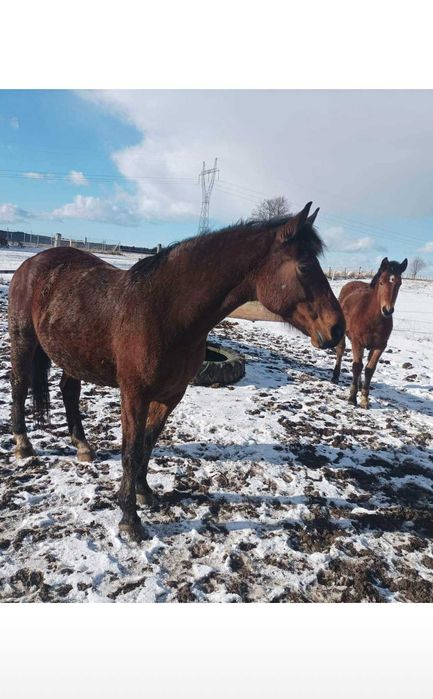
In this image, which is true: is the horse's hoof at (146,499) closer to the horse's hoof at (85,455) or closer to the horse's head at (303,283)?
the horse's hoof at (85,455)

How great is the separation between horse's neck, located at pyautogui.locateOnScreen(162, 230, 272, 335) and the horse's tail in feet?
6.78

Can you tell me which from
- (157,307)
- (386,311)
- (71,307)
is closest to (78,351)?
(71,307)

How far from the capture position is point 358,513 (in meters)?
3.37

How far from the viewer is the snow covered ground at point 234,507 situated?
247 centimetres

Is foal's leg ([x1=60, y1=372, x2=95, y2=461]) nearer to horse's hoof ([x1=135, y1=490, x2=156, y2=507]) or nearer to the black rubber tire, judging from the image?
horse's hoof ([x1=135, y1=490, x2=156, y2=507])

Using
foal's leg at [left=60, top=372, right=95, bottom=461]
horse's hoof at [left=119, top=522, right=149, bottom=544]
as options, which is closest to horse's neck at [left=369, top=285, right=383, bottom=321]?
foal's leg at [left=60, top=372, right=95, bottom=461]

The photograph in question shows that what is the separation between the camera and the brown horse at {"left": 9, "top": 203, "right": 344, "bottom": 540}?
2361 millimetres

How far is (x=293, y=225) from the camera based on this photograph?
2312 mm

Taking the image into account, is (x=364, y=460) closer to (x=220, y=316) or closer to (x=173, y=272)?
(x=220, y=316)

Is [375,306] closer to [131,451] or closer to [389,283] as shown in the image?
[389,283]

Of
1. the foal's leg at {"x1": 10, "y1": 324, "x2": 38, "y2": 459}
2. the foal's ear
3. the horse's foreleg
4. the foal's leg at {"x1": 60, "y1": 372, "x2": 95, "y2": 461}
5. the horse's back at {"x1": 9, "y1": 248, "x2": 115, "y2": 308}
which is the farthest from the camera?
the foal's leg at {"x1": 60, "y1": 372, "x2": 95, "y2": 461}

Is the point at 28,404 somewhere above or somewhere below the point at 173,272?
below
